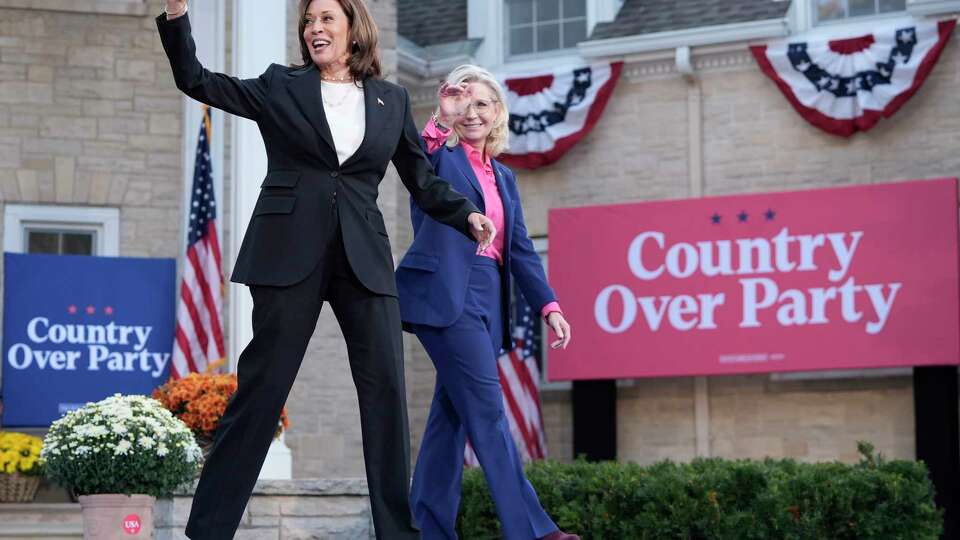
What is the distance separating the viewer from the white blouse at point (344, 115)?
4.73 meters

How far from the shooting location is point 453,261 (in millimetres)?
5965

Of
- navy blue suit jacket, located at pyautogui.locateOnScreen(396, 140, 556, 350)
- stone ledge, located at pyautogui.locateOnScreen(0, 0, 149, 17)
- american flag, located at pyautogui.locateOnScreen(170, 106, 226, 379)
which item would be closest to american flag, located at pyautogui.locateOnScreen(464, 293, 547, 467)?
american flag, located at pyautogui.locateOnScreen(170, 106, 226, 379)

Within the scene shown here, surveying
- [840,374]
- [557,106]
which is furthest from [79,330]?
[840,374]

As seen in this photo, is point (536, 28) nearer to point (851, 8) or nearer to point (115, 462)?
point (851, 8)

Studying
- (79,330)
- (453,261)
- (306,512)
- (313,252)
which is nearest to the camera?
(313,252)

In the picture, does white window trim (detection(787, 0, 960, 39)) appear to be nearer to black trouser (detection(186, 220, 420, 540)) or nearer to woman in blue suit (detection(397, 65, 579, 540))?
woman in blue suit (detection(397, 65, 579, 540))

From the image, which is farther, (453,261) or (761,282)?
(761,282)

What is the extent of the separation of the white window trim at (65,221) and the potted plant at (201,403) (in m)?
4.97

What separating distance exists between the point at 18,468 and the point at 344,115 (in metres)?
8.28

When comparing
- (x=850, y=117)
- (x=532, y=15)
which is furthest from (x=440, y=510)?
(x=532, y=15)

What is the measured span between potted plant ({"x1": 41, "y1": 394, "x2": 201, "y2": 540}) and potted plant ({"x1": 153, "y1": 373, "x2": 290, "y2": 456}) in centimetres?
188

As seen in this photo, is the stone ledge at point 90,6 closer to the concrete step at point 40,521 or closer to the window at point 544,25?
the window at point 544,25

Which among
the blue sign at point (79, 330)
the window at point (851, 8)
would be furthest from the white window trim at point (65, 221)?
the window at point (851, 8)

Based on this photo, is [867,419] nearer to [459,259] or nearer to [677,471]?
[677,471]
